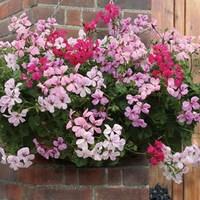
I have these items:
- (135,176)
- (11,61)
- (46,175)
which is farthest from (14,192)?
(11,61)

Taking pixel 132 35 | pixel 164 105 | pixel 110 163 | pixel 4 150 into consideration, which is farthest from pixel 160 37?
pixel 4 150

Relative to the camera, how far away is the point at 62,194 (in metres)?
2.34

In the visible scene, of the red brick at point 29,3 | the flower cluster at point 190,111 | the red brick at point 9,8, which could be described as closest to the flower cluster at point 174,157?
the flower cluster at point 190,111

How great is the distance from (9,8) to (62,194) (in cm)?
100

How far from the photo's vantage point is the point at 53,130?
2.12 metres

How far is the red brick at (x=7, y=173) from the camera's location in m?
2.49

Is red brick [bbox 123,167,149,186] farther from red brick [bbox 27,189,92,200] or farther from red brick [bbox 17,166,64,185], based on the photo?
red brick [bbox 17,166,64,185]

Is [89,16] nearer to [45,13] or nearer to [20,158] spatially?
[45,13]

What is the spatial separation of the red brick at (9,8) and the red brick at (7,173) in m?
0.77

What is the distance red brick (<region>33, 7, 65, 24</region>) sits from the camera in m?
2.45

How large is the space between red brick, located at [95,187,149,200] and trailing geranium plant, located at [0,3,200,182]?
15 cm

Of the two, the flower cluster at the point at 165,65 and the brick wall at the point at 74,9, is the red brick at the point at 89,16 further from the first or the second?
the flower cluster at the point at 165,65

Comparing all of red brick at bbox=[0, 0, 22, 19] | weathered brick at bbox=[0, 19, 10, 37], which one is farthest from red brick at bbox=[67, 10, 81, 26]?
weathered brick at bbox=[0, 19, 10, 37]

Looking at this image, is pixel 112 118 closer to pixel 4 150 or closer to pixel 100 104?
pixel 100 104
